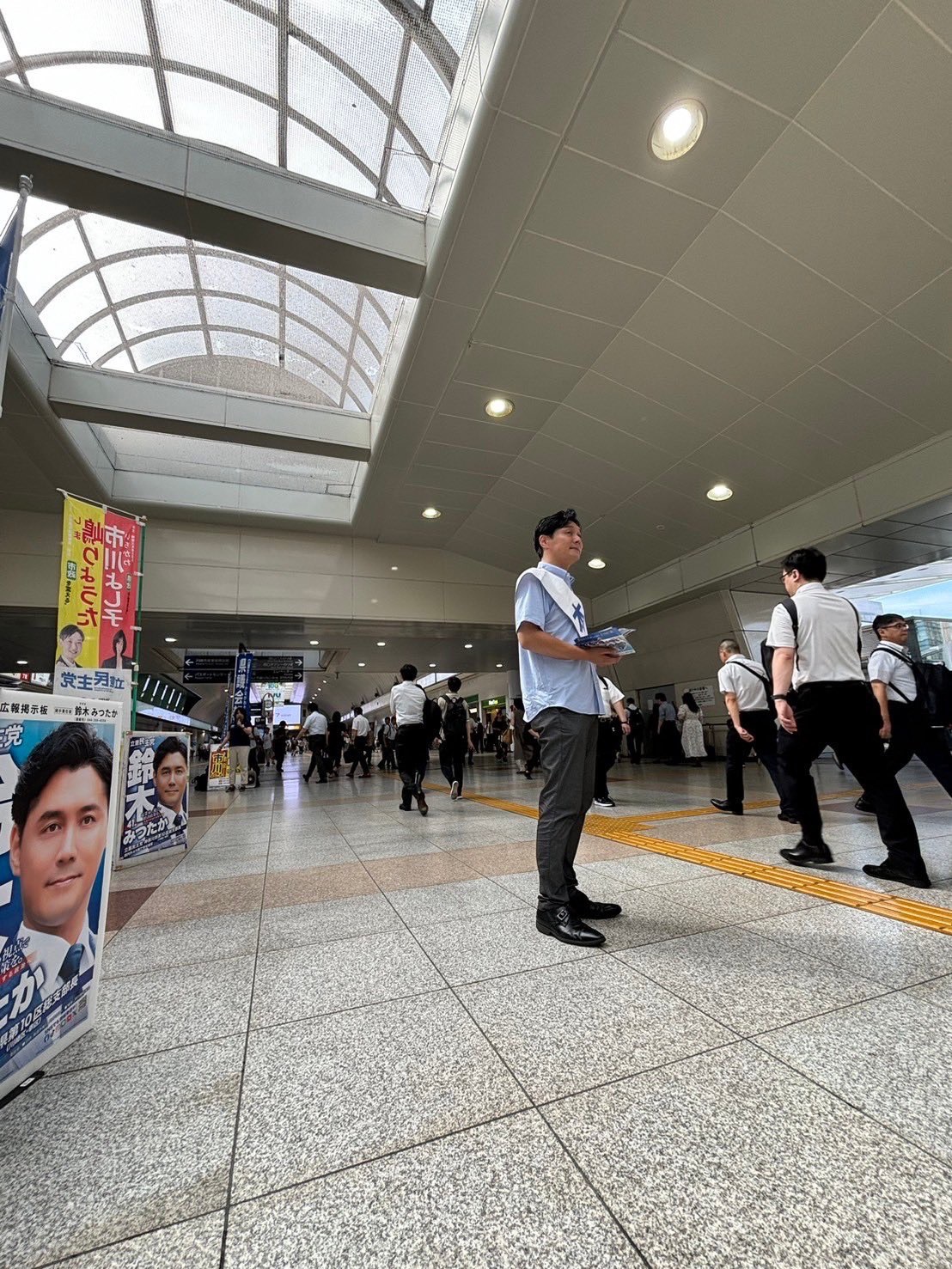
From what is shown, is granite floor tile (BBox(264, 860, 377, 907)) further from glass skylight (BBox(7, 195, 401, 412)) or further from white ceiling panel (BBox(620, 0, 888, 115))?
glass skylight (BBox(7, 195, 401, 412))

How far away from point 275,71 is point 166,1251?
854cm

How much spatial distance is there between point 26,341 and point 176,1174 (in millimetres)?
9426

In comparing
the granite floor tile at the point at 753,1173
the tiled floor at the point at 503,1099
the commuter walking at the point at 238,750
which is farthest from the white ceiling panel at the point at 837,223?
the commuter walking at the point at 238,750

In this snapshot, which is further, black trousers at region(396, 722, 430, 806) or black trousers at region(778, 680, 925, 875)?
black trousers at region(396, 722, 430, 806)

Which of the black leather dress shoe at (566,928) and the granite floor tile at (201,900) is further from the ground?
the black leather dress shoe at (566,928)

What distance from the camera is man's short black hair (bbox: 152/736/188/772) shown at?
4906mm

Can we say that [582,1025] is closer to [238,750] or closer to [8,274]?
[8,274]

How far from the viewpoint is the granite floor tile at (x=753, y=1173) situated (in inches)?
35.2

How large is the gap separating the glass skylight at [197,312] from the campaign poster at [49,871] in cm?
697

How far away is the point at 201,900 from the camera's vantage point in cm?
327

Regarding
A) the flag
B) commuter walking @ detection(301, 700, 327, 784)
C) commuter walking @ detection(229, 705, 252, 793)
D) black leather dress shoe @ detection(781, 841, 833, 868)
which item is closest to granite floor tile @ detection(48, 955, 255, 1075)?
the flag

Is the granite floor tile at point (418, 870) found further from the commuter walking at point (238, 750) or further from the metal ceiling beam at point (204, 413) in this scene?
the commuter walking at point (238, 750)

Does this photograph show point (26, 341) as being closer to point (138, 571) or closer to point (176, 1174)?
point (138, 571)

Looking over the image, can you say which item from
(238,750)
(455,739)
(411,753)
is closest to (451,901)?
(411,753)
